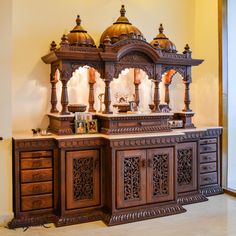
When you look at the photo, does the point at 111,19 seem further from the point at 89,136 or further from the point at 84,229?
the point at 84,229

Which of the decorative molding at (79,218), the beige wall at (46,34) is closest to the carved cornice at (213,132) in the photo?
the beige wall at (46,34)

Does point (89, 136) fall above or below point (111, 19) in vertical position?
below

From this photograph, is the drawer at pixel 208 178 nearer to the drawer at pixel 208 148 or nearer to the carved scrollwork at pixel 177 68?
the drawer at pixel 208 148

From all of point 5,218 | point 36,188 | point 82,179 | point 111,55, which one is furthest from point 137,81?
Result: point 5,218

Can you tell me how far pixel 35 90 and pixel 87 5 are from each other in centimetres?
134

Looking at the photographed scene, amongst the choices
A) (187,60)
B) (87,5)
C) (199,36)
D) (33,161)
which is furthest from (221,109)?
(33,161)

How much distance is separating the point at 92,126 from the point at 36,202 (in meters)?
1.05

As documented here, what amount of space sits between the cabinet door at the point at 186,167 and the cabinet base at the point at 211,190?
0.22m

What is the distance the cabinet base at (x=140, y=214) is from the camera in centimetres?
343

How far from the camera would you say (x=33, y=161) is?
3.44 meters

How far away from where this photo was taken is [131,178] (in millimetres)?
3562

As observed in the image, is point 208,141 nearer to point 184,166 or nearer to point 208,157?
point 208,157

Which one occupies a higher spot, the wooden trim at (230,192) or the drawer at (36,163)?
the drawer at (36,163)

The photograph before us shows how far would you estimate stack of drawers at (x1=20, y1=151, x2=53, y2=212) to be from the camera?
3408 millimetres
